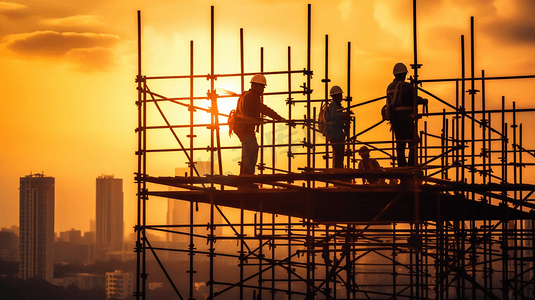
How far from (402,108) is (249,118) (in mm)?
2877

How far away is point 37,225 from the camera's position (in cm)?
17762

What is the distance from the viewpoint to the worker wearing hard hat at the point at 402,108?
574 inches

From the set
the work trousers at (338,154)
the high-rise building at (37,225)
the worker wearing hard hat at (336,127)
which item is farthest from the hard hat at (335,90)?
the high-rise building at (37,225)

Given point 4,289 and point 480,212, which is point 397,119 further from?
point 4,289

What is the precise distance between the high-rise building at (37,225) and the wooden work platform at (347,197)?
163 metres

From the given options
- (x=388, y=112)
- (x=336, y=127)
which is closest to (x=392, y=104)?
(x=388, y=112)

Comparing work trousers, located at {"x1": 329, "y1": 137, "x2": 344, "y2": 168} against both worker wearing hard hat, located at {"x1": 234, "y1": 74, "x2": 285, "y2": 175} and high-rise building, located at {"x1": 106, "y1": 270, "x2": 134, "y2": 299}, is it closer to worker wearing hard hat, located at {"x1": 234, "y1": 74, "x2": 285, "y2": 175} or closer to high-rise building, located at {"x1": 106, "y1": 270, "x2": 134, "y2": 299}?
worker wearing hard hat, located at {"x1": 234, "y1": 74, "x2": 285, "y2": 175}

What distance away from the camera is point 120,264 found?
17300 cm

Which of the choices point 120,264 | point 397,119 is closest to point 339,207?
point 397,119

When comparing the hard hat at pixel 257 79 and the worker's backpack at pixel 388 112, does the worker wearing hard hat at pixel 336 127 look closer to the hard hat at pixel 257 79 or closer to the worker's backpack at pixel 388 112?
the worker's backpack at pixel 388 112

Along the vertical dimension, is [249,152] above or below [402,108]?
below

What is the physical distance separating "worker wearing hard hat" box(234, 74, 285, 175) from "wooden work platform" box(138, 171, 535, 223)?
490mm

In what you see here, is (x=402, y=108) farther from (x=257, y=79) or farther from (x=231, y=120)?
A: (x=231, y=120)

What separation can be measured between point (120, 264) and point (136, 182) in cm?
16108
